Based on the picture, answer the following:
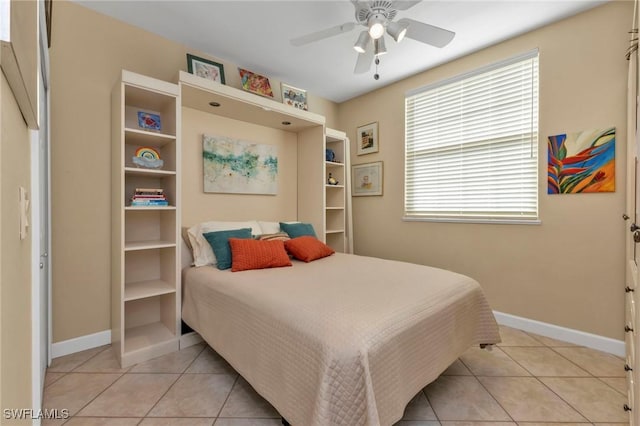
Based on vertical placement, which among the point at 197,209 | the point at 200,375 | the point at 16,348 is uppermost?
the point at 197,209

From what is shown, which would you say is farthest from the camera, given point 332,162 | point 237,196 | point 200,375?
point 332,162

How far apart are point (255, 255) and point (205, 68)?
1857 mm

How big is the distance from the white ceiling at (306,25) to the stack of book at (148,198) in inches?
57.9

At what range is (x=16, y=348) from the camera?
2.32ft

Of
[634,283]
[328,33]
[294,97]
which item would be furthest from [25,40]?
[294,97]

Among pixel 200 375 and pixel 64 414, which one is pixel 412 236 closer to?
pixel 200 375

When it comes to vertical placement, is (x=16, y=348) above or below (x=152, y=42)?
below

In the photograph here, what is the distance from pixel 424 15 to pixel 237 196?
8.09 feet

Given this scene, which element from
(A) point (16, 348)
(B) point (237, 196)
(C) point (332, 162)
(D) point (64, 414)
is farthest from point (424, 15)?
(D) point (64, 414)

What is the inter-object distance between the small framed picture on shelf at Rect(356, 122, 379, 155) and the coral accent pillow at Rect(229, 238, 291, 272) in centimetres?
208

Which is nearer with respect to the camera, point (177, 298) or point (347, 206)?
point (177, 298)

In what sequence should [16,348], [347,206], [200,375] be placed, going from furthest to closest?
[347,206], [200,375], [16,348]

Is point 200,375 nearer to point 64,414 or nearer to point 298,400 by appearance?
point 64,414

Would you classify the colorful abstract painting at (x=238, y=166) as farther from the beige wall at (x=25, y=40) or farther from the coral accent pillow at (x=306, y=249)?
the beige wall at (x=25, y=40)
